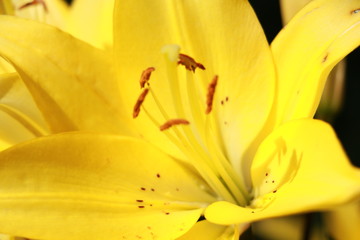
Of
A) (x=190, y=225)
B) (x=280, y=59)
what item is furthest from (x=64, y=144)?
(x=280, y=59)

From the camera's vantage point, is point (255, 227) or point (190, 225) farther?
point (255, 227)

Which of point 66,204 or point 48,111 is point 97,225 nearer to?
point 66,204

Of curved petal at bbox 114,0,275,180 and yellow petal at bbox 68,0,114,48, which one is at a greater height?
yellow petal at bbox 68,0,114,48

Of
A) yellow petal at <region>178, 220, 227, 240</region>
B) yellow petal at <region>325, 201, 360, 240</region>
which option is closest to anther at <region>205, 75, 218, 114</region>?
yellow petal at <region>178, 220, 227, 240</region>

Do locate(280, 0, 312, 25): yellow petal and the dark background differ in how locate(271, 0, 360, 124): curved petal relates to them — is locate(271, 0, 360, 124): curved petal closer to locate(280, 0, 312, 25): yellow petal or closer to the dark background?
locate(280, 0, 312, 25): yellow petal

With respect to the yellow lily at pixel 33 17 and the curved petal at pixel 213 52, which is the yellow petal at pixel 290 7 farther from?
the yellow lily at pixel 33 17

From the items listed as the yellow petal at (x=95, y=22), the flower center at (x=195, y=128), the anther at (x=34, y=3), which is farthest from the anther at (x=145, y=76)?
the anther at (x=34, y=3)

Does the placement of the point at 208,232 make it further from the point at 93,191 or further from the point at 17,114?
the point at 17,114
